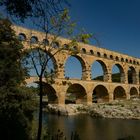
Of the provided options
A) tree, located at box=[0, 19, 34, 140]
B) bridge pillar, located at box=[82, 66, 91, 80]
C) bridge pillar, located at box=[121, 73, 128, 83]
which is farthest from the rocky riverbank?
tree, located at box=[0, 19, 34, 140]

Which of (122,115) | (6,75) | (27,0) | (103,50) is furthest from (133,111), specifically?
(27,0)

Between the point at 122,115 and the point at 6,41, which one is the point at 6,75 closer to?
the point at 6,41

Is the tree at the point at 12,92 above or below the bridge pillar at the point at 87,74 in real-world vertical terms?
below

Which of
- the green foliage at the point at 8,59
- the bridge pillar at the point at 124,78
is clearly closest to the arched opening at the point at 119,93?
the bridge pillar at the point at 124,78

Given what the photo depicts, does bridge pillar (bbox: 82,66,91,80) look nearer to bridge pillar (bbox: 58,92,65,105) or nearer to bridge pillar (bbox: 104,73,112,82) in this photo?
bridge pillar (bbox: 104,73,112,82)

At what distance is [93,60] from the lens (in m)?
57.8

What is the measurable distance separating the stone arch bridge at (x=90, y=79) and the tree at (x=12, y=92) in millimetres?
21411

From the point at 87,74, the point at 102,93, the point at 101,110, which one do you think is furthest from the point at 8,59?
the point at 102,93

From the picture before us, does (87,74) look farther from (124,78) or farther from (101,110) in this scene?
(124,78)

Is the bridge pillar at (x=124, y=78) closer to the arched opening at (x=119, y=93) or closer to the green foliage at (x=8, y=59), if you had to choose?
the arched opening at (x=119, y=93)

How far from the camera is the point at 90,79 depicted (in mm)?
55594

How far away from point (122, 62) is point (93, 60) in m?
12.3

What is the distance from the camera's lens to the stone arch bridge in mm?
49156

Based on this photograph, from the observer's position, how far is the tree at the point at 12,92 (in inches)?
758
